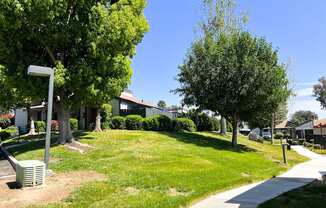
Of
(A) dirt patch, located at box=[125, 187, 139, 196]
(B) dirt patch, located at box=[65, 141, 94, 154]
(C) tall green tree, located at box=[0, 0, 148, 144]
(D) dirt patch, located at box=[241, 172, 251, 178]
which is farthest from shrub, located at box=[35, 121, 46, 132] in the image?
(A) dirt patch, located at box=[125, 187, 139, 196]

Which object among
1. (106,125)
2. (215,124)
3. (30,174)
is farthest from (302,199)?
(215,124)

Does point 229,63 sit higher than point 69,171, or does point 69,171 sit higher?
point 229,63

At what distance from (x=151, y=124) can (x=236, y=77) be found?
9322 mm

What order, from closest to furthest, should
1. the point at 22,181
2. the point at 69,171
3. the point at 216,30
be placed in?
the point at 22,181
the point at 69,171
the point at 216,30

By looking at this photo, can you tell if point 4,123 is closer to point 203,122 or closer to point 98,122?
point 98,122

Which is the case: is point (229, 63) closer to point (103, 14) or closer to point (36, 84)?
point (103, 14)

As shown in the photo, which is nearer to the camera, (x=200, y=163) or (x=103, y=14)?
(x=200, y=163)

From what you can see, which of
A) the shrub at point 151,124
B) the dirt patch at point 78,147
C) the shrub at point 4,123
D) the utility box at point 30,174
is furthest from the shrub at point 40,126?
the utility box at point 30,174

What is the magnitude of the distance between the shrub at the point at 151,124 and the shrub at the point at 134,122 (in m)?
0.38

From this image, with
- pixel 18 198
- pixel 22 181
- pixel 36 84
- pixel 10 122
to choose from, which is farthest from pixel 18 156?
pixel 10 122

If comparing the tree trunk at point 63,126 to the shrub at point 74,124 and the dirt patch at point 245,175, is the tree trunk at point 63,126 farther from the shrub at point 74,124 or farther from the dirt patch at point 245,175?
the shrub at point 74,124

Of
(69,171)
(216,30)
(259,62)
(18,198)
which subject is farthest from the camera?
(216,30)

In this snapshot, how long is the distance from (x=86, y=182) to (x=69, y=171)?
1698 mm

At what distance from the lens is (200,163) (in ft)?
44.4
